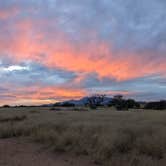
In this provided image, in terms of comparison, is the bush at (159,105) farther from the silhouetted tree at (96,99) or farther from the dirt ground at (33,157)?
the dirt ground at (33,157)

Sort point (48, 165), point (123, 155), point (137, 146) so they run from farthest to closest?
1. point (137, 146)
2. point (123, 155)
3. point (48, 165)

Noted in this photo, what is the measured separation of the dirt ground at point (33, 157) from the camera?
39.5 ft

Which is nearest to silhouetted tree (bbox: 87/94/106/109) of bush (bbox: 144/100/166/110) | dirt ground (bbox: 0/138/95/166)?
bush (bbox: 144/100/166/110)

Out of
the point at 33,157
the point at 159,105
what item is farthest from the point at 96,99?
the point at 33,157

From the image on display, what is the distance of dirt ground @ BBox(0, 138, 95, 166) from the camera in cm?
1205

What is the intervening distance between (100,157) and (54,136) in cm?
486

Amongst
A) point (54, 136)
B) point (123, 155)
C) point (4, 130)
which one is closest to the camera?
point (123, 155)

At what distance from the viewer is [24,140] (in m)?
17.7

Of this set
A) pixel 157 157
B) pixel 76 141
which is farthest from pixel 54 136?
pixel 157 157

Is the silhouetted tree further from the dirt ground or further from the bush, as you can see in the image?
the dirt ground

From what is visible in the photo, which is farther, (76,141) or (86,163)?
(76,141)

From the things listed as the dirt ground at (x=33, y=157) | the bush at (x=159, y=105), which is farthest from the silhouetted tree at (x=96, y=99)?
the dirt ground at (x=33, y=157)

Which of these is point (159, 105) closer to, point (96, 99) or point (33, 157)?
point (96, 99)

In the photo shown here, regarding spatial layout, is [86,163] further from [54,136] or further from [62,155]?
[54,136]
